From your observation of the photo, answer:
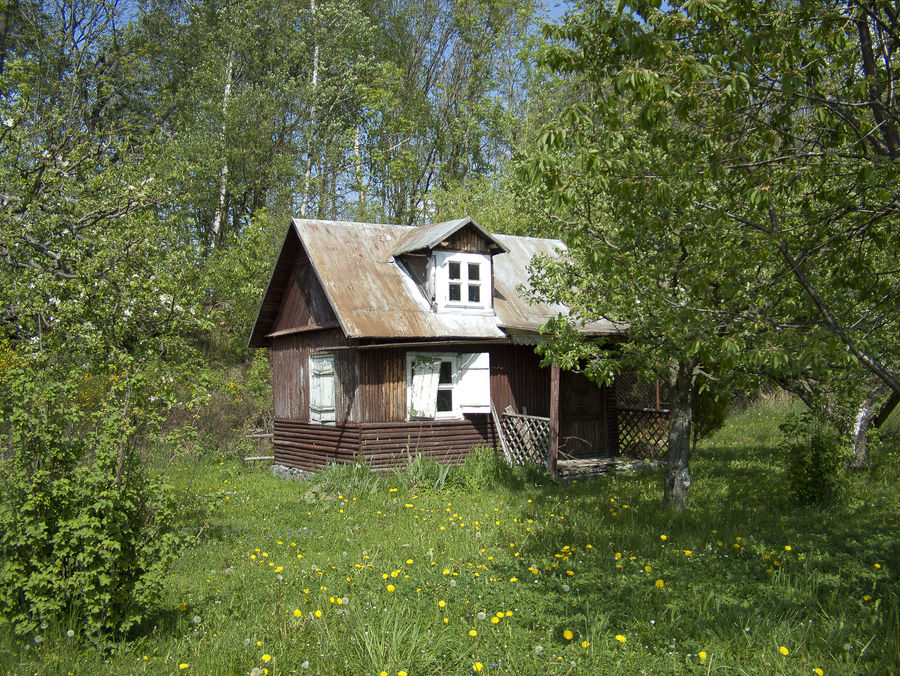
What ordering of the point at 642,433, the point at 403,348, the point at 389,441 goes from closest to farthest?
the point at 389,441 → the point at 403,348 → the point at 642,433

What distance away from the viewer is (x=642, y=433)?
1830cm

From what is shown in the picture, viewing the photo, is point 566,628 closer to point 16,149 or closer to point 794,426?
point 794,426

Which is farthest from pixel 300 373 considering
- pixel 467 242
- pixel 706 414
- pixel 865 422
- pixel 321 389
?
pixel 865 422

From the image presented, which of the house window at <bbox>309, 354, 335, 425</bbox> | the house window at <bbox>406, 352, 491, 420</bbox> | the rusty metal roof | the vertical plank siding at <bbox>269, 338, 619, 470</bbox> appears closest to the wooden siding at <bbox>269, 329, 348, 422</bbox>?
the vertical plank siding at <bbox>269, 338, 619, 470</bbox>

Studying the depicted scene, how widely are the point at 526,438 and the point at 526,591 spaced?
30.4 feet

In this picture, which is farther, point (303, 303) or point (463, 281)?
point (303, 303)

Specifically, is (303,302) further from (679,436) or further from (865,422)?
(865,422)

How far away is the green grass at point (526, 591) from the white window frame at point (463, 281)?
5507mm

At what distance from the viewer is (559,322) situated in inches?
396

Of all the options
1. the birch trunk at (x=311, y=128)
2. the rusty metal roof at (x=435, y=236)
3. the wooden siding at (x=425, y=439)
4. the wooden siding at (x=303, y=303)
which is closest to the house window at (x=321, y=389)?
the wooden siding at (x=303, y=303)

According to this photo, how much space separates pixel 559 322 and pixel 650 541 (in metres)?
3.26

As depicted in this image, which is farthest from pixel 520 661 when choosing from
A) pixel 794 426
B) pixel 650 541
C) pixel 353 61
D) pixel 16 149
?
pixel 353 61

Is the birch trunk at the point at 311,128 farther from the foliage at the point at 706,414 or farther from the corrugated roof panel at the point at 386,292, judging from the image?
the foliage at the point at 706,414

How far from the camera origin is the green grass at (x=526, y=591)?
196 inches
